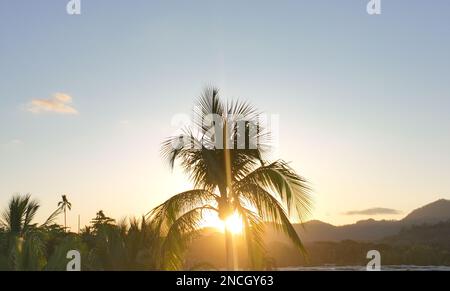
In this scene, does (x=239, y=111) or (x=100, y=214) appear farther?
(x=100, y=214)

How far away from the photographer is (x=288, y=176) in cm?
1148

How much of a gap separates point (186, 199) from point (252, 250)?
188 cm

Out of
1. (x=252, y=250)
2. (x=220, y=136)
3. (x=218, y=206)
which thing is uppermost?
(x=220, y=136)

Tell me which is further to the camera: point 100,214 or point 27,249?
point 100,214

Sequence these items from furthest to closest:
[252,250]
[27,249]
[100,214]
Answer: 1. [100,214]
2. [252,250]
3. [27,249]
